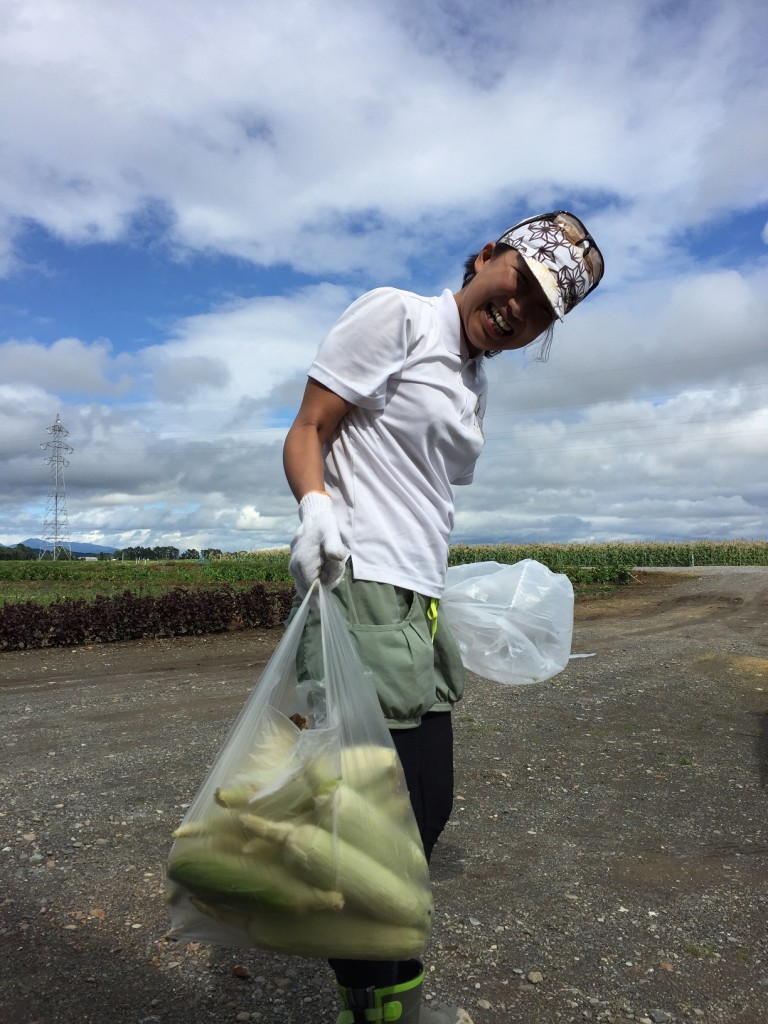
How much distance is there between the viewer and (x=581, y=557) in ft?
123

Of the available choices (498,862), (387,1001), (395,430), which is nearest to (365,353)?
(395,430)

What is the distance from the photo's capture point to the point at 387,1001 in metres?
1.45

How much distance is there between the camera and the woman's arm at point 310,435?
1449mm

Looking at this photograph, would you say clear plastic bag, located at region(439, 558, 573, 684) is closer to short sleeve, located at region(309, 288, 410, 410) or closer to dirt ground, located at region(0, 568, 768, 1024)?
short sleeve, located at region(309, 288, 410, 410)

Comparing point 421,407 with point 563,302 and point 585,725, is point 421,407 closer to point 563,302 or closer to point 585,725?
point 563,302

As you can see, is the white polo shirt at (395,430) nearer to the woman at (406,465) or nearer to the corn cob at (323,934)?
the woman at (406,465)

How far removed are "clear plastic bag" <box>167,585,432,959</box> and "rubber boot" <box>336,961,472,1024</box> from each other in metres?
0.27

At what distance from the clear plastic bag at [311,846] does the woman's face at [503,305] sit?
2.51ft

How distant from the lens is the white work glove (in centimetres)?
135

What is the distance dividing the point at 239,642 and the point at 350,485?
26.6ft

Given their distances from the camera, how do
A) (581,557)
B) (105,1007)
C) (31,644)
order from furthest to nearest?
(581,557) → (31,644) → (105,1007)

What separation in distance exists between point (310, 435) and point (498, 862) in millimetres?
2176

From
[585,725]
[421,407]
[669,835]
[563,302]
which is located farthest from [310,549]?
[585,725]

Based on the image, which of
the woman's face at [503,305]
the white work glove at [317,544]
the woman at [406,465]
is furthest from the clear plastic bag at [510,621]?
the woman's face at [503,305]
